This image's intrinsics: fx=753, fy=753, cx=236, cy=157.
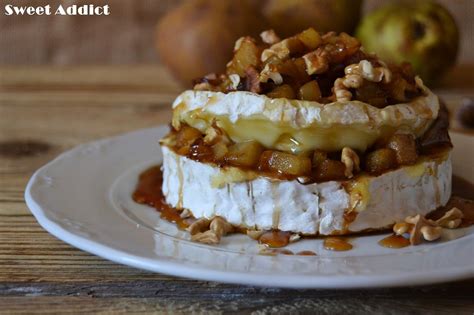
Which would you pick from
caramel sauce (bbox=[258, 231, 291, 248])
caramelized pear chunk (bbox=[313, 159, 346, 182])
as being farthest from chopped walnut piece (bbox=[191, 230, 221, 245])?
caramelized pear chunk (bbox=[313, 159, 346, 182])

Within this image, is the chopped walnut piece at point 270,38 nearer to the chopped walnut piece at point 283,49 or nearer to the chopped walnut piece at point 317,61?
the chopped walnut piece at point 283,49

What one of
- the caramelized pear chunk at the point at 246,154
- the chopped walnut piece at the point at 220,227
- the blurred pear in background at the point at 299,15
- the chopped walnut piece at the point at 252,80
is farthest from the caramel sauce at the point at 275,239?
the blurred pear in background at the point at 299,15

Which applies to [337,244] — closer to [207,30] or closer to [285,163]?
[285,163]

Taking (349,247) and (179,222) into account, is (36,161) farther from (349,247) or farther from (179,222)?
(349,247)

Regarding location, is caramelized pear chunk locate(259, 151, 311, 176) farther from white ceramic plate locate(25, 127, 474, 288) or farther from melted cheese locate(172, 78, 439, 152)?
white ceramic plate locate(25, 127, 474, 288)

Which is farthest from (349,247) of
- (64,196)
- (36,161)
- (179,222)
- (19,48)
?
(19,48)
